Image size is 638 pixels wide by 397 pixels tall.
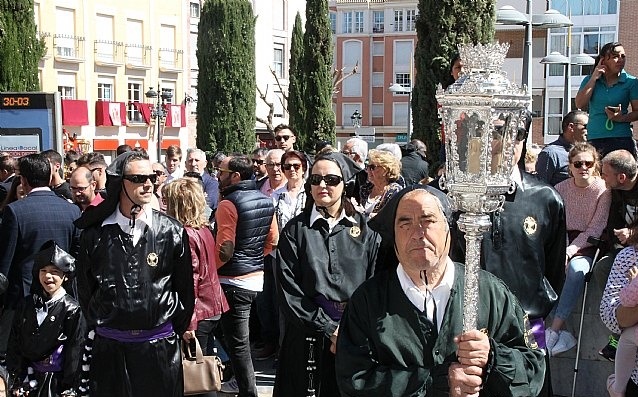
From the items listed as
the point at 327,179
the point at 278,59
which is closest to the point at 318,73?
the point at 278,59

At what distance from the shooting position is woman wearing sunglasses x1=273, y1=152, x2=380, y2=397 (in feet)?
15.1

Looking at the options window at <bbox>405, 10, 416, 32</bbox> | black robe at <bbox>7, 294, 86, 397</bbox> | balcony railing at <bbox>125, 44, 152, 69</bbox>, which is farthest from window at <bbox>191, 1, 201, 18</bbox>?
black robe at <bbox>7, 294, 86, 397</bbox>

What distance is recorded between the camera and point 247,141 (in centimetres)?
3359

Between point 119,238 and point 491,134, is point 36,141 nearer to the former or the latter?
point 119,238

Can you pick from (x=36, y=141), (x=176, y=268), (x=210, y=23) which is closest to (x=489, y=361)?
(x=176, y=268)

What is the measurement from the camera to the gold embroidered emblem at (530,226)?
3.94 meters

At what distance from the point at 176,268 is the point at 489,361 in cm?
271

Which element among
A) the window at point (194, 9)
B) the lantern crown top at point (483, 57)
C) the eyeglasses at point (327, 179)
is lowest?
the eyeglasses at point (327, 179)

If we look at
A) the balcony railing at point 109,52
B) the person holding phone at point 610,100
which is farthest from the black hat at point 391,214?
the balcony railing at point 109,52

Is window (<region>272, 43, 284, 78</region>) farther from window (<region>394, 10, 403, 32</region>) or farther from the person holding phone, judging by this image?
the person holding phone

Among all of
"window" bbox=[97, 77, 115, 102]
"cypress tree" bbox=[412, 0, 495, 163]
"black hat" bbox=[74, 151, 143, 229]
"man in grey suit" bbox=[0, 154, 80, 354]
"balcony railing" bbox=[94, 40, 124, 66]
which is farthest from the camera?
"window" bbox=[97, 77, 115, 102]

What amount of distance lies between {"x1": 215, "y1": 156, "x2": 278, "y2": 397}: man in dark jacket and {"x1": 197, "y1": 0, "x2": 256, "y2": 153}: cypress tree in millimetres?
26031

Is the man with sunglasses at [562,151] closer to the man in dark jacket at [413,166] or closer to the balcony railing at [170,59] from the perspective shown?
the man in dark jacket at [413,166]

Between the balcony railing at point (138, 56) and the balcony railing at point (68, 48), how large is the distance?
2860 mm
